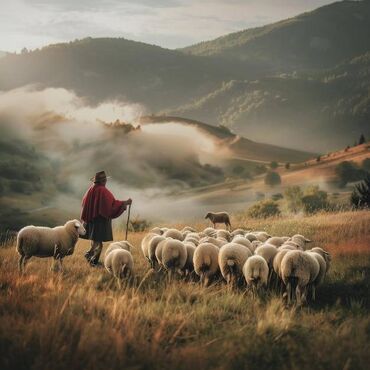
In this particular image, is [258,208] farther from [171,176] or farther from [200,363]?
[200,363]

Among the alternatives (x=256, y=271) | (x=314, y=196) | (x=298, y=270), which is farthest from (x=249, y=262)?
(x=314, y=196)

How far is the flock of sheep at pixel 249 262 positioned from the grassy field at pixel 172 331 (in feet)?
1.46

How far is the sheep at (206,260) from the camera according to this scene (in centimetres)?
1016

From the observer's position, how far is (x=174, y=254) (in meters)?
10.6

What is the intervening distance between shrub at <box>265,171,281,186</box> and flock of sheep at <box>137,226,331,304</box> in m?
51.1

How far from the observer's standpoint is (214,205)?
55.1 meters

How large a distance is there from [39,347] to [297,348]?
316 cm

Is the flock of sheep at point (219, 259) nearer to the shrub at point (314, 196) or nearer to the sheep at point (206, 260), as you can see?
the sheep at point (206, 260)

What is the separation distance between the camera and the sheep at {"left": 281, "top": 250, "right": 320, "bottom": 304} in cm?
892

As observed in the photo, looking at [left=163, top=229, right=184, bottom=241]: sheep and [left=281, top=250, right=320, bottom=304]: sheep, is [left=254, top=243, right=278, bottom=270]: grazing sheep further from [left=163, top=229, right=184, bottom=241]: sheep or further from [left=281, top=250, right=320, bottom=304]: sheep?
[left=163, top=229, right=184, bottom=241]: sheep

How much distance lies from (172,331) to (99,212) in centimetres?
688

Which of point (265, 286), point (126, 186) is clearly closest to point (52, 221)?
point (126, 186)

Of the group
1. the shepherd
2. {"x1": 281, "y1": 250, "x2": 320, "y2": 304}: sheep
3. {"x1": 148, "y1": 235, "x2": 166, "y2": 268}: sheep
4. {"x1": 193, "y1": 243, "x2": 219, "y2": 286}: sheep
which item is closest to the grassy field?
{"x1": 281, "y1": 250, "x2": 320, "y2": 304}: sheep

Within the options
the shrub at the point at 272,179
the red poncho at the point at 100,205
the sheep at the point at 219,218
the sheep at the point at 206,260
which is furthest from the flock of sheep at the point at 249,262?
the shrub at the point at 272,179
